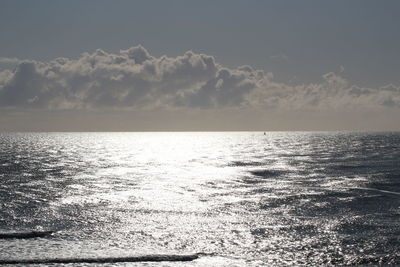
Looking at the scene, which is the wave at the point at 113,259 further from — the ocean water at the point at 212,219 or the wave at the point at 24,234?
the wave at the point at 24,234

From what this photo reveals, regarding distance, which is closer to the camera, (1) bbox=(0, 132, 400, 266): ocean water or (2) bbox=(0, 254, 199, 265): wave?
(2) bbox=(0, 254, 199, 265): wave

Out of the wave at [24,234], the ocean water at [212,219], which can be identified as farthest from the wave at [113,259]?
the wave at [24,234]

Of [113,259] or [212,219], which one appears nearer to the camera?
[113,259]

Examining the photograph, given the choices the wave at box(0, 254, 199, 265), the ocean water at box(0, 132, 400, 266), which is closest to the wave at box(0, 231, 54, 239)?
the ocean water at box(0, 132, 400, 266)

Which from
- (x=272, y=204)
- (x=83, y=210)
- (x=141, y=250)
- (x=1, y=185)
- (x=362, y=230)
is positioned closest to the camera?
(x=141, y=250)

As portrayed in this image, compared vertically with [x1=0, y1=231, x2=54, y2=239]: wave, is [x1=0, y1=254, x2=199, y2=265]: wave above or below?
above

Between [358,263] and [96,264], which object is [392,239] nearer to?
[358,263]

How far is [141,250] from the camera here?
1339 inches

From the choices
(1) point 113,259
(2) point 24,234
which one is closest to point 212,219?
(1) point 113,259

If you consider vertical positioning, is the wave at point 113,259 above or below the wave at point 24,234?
above

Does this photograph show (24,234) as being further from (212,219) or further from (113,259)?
(212,219)

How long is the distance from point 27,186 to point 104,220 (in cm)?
2987

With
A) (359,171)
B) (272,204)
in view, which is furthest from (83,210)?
(359,171)

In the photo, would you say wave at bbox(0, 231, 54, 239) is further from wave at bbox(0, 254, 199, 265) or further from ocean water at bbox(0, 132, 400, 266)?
wave at bbox(0, 254, 199, 265)
